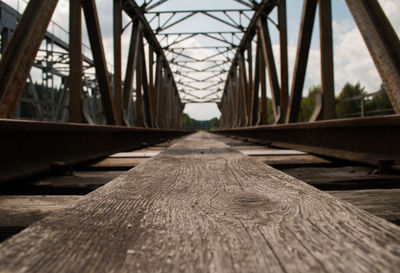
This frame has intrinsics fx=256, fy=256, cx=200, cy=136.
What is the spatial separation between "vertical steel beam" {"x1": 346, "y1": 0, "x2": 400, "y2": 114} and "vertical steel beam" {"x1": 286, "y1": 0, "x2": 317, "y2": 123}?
6.42 feet

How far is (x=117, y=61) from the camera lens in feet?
20.5

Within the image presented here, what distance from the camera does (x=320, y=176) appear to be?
5.78ft

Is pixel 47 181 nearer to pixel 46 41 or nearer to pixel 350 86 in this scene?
pixel 46 41

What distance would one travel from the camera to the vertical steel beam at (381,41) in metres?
2.17

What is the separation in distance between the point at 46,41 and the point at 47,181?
18.8 m

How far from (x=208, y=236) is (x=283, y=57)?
22.1 ft

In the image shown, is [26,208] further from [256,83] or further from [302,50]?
[256,83]

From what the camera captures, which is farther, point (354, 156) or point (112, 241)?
point (354, 156)

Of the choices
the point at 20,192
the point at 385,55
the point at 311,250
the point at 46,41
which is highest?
the point at 46,41

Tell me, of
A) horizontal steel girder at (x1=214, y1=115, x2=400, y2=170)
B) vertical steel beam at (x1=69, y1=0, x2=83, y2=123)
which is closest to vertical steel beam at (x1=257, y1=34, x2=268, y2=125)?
horizontal steel girder at (x1=214, y1=115, x2=400, y2=170)

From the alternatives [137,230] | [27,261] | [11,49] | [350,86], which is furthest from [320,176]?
[350,86]

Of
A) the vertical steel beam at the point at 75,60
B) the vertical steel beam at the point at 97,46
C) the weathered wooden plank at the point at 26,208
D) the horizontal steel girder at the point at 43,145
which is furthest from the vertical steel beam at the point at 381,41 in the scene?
the vertical steel beam at the point at 97,46

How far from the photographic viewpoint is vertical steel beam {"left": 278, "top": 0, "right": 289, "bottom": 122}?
6348 mm

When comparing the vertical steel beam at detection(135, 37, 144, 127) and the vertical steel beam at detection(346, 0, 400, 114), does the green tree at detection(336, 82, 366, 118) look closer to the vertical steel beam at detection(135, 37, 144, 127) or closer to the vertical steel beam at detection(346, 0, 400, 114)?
the vertical steel beam at detection(135, 37, 144, 127)
